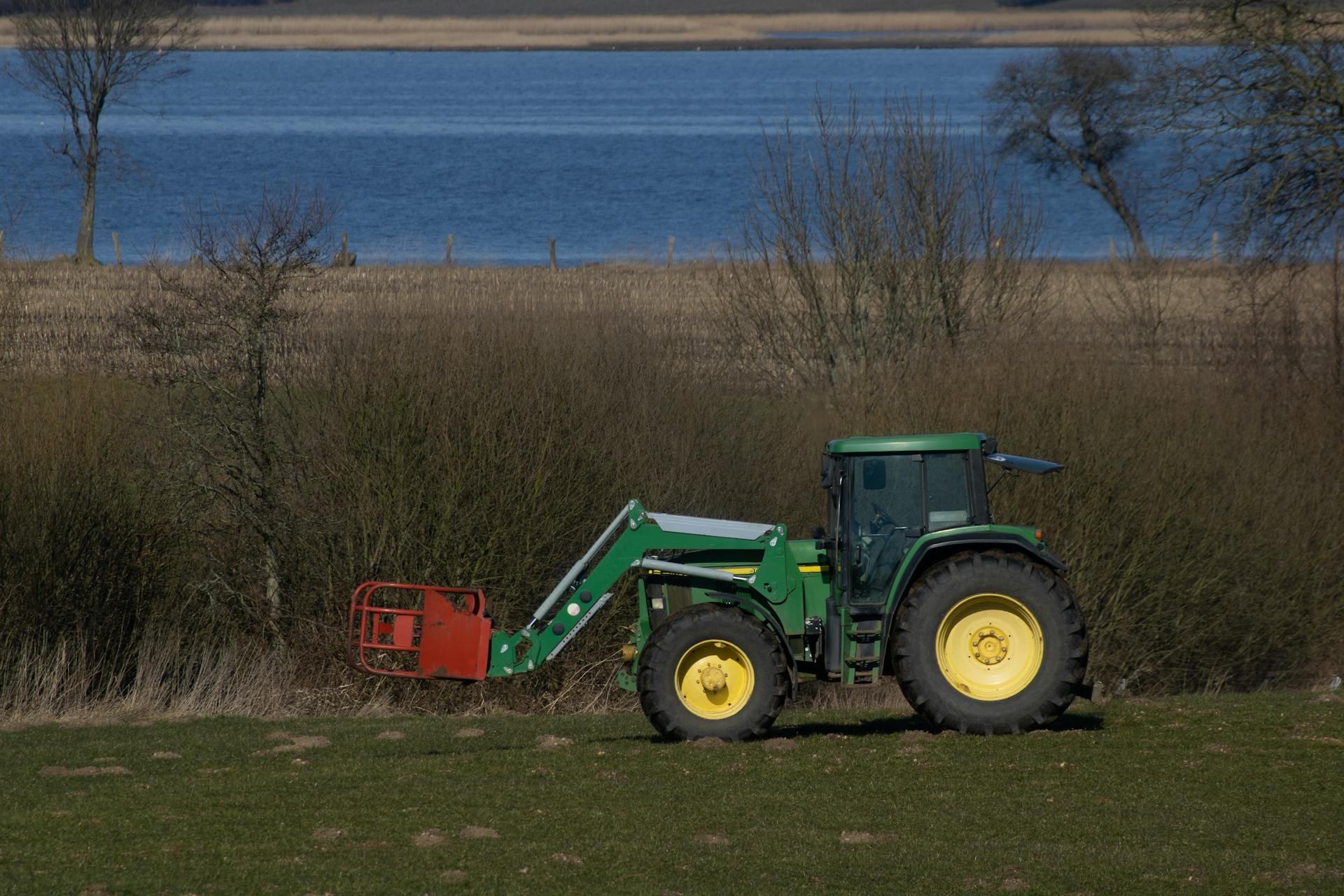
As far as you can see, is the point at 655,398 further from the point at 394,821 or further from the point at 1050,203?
the point at 1050,203

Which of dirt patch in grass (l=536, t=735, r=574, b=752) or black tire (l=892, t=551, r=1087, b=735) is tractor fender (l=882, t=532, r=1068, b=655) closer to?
black tire (l=892, t=551, r=1087, b=735)

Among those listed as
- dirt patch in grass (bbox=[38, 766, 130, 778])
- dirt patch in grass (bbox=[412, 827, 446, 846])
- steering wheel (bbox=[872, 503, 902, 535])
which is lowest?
dirt patch in grass (bbox=[412, 827, 446, 846])

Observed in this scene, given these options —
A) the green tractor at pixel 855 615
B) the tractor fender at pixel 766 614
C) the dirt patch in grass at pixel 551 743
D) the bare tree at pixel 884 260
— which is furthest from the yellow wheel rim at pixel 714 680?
the bare tree at pixel 884 260

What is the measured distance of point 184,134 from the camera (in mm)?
122188

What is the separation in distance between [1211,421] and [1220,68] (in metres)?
6.87

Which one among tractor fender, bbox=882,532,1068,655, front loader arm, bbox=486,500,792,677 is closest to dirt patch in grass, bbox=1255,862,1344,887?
tractor fender, bbox=882,532,1068,655

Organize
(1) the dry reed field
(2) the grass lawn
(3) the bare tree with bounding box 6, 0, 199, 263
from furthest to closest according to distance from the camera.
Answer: (3) the bare tree with bounding box 6, 0, 199, 263 → (1) the dry reed field → (2) the grass lawn

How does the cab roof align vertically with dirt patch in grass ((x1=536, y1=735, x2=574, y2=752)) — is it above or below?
above

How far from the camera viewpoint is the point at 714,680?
35.2 ft

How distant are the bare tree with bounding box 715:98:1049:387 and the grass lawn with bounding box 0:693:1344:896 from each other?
15.0 metres

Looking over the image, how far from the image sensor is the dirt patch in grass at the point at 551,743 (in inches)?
432

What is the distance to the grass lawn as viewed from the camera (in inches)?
302

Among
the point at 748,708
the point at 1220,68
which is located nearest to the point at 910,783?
the point at 748,708

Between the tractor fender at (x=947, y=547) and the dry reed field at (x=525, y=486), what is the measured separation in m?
7.43
